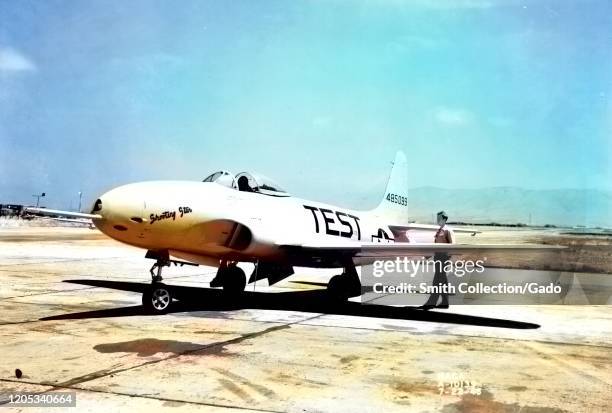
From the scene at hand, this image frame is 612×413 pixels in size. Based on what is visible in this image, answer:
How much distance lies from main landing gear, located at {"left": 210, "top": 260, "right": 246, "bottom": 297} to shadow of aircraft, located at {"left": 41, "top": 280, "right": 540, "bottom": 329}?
20 cm

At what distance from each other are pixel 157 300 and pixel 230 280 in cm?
292

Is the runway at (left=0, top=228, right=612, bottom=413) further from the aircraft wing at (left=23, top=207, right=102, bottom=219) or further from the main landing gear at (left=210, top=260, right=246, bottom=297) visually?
the aircraft wing at (left=23, top=207, right=102, bottom=219)

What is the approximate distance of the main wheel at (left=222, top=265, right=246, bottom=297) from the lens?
1259 cm

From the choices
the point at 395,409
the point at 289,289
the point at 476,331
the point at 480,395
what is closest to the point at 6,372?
the point at 395,409

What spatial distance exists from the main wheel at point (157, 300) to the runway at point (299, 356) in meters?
0.23

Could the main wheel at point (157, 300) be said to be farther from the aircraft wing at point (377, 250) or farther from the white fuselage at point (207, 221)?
the aircraft wing at point (377, 250)

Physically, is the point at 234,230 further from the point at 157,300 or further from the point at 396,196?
the point at 396,196

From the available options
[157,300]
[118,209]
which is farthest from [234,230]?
[118,209]

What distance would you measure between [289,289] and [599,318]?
26.3 feet

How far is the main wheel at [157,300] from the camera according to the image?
9.85 metres

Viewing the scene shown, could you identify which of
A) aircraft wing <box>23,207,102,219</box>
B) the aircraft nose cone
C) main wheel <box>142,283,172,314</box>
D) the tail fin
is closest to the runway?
main wheel <box>142,283,172,314</box>

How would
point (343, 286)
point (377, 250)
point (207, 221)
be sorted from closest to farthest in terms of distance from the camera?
1. point (207, 221)
2. point (377, 250)
3. point (343, 286)

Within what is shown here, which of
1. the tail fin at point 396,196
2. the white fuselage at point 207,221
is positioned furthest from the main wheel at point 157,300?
the tail fin at point 396,196

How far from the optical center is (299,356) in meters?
6.78
